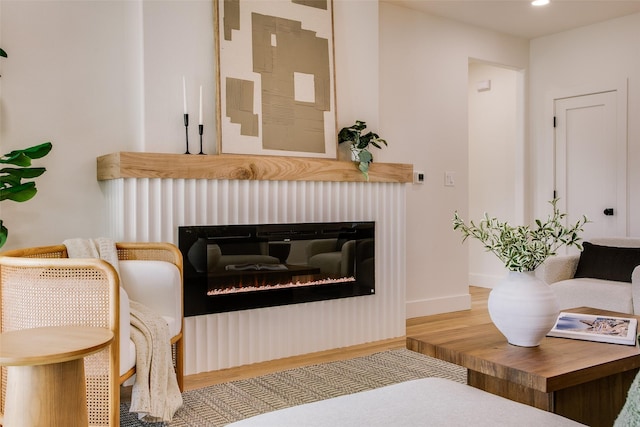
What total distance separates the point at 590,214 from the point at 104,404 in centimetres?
467

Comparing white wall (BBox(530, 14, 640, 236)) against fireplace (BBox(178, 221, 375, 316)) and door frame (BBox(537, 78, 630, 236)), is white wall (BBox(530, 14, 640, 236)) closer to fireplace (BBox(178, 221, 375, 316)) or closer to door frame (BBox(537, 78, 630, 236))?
door frame (BBox(537, 78, 630, 236))

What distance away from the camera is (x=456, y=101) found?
16.7ft

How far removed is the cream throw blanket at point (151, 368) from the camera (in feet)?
7.74

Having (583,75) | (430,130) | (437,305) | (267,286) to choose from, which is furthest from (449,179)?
(267,286)

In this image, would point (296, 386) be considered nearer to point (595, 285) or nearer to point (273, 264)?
point (273, 264)

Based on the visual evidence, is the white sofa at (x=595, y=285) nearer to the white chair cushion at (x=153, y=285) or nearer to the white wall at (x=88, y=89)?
the white chair cushion at (x=153, y=285)

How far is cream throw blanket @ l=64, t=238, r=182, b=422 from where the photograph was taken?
236 cm

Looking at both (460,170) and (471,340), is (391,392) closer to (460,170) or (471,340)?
(471,340)

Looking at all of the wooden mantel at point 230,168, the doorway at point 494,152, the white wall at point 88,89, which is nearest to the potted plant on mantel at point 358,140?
the wooden mantel at point 230,168

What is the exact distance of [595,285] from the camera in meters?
3.67

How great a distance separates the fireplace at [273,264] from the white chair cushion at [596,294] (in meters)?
1.31

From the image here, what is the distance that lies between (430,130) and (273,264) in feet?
7.07

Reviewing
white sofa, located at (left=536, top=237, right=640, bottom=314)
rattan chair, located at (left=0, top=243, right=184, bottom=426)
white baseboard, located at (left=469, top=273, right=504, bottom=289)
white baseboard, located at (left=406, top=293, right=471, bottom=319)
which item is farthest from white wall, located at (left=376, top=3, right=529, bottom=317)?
rattan chair, located at (left=0, top=243, right=184, bottom=426)

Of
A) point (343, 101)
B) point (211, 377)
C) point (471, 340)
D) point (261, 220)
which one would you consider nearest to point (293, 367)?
point (211, 377)
